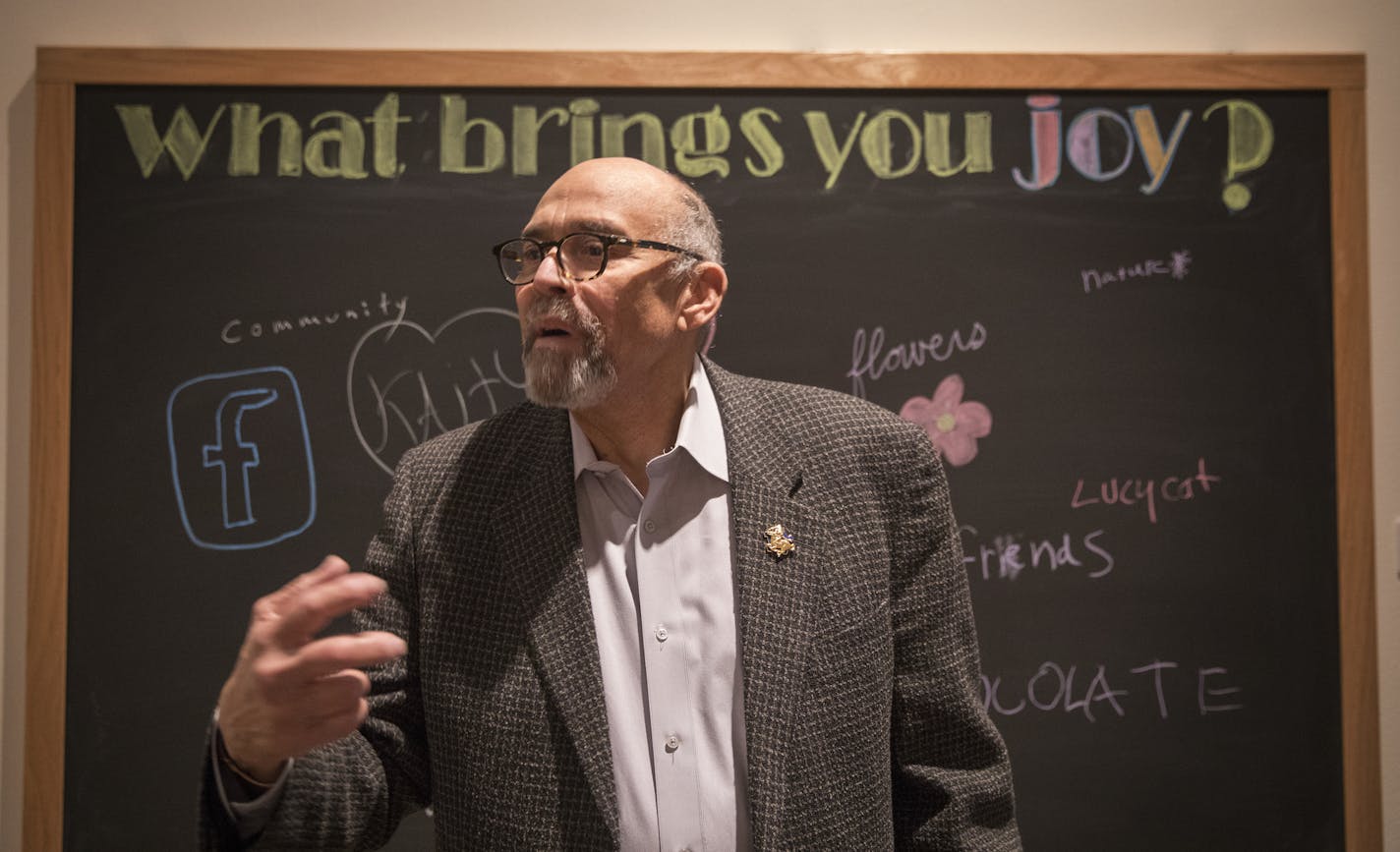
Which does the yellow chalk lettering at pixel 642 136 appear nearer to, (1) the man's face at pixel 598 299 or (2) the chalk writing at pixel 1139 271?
(1) the man's face at pixel 598 299

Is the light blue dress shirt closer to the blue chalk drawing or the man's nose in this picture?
the man's nose

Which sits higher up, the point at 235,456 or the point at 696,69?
the point at 696,69

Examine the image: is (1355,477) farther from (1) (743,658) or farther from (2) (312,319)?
(2) (312,319)

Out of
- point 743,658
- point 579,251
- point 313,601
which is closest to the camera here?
point 313,601

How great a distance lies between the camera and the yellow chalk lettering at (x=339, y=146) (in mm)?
1930

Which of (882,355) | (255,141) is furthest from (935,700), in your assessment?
(255,141)

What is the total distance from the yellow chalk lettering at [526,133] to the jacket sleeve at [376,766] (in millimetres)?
790

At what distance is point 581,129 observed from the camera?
1.95 meters

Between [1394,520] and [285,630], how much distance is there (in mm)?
2112

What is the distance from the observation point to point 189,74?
191cm

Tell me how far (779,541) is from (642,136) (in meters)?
1.02

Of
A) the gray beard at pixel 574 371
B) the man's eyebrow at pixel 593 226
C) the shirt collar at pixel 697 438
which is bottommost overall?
the shirt collar at pixel 697 438

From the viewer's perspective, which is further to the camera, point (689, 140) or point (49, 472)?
point (689, 140)

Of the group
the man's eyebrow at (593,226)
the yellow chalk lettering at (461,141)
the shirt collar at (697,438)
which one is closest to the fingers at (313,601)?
the shirt collar at (697,438)
